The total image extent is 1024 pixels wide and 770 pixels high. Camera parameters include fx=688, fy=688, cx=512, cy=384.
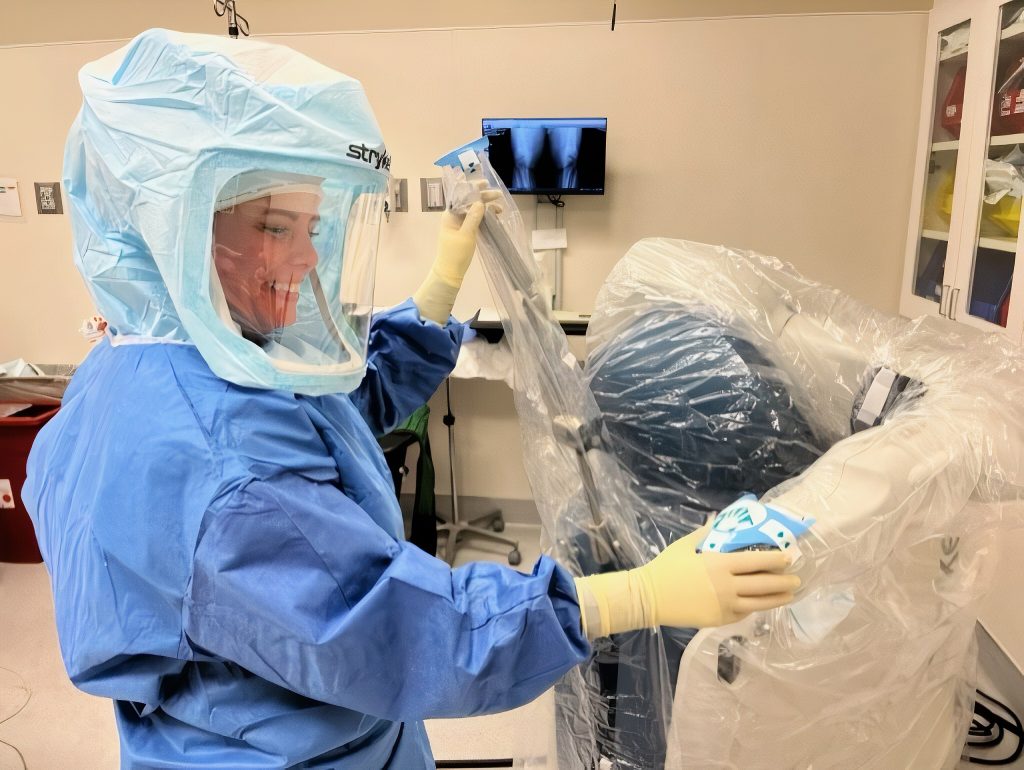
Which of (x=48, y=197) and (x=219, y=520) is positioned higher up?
(x=48, y=197)

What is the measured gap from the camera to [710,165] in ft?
9.12

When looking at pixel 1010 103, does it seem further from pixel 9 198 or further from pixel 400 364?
pixel 9 198

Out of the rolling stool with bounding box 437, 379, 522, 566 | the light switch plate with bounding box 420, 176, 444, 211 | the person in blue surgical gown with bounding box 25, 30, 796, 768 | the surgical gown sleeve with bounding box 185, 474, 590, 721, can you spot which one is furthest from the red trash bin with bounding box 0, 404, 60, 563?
the surgical gown sleeve with bounding box 185, 474, 590, 721

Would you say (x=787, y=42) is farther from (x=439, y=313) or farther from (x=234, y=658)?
(x=234, y=658)

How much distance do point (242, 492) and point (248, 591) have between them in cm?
10

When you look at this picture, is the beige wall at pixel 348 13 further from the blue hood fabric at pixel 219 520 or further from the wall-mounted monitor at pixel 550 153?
Result: the blue hood fabric at pixel 219 520

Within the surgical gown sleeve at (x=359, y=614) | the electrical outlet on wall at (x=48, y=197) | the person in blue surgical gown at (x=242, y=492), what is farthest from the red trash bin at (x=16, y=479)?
the surgical gown sleeve at (x=359, y=614)

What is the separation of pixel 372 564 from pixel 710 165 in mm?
2484

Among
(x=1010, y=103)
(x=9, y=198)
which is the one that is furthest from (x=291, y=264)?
(x=9, y=198)

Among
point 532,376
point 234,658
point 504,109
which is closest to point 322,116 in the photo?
point 532,376

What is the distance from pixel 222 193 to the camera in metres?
0.81

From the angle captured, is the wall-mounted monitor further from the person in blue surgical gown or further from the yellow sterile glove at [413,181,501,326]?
the person in blue surgical gown

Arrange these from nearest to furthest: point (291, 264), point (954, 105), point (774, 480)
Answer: point (291, 264)
point (774, 480)
point (954, 105)

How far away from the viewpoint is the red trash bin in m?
2.75
